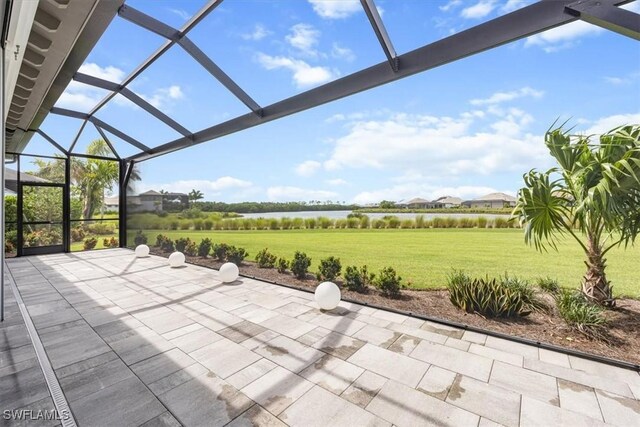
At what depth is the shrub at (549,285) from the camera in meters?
4.20

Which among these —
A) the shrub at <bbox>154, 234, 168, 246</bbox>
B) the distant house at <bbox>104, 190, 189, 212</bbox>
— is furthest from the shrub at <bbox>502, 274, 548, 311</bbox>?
the distant house at <bbox>104, 190, 189, 212</bbox>

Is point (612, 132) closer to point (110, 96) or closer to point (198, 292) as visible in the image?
point (198, 292)

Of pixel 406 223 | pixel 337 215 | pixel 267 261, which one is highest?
pixel 337 215

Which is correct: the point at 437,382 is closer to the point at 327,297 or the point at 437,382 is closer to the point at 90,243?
the point at 327,297

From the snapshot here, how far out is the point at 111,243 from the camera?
35.8ft

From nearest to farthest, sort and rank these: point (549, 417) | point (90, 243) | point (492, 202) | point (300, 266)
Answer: point (549, 417) → point (492, 202) → point (300, 266) → point (90, 243)

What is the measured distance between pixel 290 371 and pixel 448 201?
5777 mm

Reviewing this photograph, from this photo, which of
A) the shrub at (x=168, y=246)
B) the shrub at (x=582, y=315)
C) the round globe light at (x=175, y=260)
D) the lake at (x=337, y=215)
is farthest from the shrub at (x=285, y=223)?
the shrub at (x=582, y=315)

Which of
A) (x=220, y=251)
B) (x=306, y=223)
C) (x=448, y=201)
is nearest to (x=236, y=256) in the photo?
(x=220, y=251)

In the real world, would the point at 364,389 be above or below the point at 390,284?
below

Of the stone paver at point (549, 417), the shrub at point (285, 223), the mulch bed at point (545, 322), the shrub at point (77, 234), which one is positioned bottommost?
the stone paver at point (549, 417)

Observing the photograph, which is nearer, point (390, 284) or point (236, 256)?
point (390, 284)

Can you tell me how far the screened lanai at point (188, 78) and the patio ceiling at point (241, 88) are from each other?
12 millimetres

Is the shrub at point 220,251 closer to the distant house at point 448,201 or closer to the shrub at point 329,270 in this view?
the shrub at point 329,270
